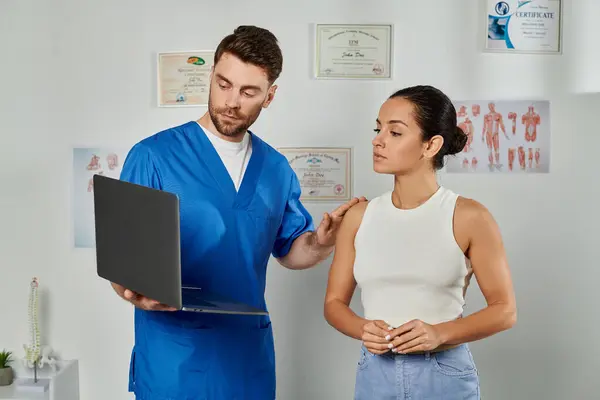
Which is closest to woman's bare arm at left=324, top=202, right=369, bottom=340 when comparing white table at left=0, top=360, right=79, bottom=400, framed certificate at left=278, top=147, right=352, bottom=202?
framed certificate at left=278, top=147, right=352, bottom=202

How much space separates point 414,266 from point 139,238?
1.78 ft

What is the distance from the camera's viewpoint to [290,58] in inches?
91.4

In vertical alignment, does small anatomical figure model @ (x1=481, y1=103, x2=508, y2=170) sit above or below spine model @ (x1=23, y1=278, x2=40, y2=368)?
above

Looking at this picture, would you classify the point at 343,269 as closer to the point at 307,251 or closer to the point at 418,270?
the point at 418,270

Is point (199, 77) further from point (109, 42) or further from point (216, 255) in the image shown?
point (216, 255)

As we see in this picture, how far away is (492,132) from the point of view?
2338 mm

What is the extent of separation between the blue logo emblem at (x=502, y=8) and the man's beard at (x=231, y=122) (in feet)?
3.69

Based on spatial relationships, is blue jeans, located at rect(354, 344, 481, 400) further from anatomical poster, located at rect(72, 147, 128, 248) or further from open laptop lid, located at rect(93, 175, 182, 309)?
anatomical poster, located at rect(72, 147, 128, 248)

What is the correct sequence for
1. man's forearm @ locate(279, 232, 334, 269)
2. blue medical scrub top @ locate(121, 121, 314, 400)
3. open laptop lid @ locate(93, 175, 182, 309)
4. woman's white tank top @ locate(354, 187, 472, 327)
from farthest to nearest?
man's forearm @ locate(279, 232, 334, 269) → blue medical scrub top @ locate(121, 121, 314, 400) → woman's white tank top @ locate(354, 187, 472, 327) → open laptop lid @ locate(93, 175, 182, 309)

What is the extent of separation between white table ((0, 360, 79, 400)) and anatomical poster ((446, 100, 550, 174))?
1.48 m

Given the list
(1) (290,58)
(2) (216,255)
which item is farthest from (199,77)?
(2) (216,255)

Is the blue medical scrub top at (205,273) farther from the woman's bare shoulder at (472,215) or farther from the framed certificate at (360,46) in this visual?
the framed certificate at (360,46)

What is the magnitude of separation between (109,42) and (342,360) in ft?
4.47

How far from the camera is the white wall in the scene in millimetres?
2318
